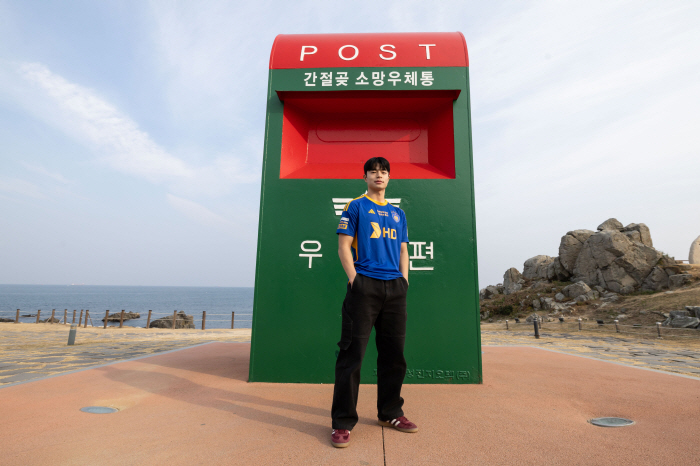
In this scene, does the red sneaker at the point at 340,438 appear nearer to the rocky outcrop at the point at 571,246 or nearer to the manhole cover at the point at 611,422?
the manhole cover at the point at 611,422

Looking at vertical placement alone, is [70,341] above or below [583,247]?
below

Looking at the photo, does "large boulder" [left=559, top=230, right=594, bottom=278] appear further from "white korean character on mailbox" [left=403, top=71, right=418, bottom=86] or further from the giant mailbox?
"white korean character on mailbox" [left=403, top=71, right=418, bottom=86]

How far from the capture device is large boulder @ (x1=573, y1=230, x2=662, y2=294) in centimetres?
2400

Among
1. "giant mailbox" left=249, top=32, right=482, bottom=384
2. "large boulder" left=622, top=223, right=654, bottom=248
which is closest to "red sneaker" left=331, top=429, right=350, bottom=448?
"giant mailbox" left=249, top=32, right=482, bottom=384

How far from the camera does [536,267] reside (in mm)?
32969

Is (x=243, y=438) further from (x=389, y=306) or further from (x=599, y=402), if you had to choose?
(x=599, y=402)

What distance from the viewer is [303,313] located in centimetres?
393

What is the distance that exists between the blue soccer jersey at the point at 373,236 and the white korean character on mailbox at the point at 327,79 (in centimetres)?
231

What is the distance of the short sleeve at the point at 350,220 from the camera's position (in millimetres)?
2430

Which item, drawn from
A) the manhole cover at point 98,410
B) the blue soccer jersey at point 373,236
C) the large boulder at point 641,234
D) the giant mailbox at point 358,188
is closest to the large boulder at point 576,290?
the large boulder at point 641,234

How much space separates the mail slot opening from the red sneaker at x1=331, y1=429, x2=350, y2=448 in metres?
2.76

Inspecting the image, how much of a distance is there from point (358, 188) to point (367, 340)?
2.14 m

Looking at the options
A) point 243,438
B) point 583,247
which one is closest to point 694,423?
point 243,438

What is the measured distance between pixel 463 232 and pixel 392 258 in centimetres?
185
